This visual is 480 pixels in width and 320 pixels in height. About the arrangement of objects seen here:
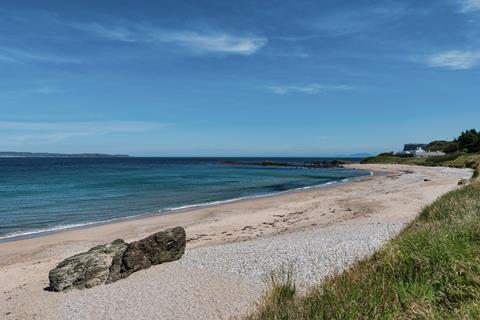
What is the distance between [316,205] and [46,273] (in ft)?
63.2

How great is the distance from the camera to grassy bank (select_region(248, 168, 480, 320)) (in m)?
4.30

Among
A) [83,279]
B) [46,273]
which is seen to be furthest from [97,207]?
[83,279]

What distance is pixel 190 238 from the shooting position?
58.3 feet

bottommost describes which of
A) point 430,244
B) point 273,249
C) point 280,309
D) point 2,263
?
point 2,263

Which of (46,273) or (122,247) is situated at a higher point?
(122,247)

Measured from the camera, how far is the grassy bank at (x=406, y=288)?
4.30 m

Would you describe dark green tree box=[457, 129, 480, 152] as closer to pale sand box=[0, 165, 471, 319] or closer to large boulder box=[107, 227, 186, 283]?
pale sand box=[0, 165, 471, 319]

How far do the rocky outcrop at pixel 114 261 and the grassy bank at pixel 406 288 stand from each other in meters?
6.18

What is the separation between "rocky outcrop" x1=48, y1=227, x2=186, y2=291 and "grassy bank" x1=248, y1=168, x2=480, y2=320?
6179 millimetres

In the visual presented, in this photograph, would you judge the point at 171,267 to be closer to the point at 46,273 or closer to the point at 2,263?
the point at 46,273

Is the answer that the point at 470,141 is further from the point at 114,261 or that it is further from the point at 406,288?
the point at 406,288

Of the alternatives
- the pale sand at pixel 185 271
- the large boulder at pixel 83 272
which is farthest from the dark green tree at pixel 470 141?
the large boulder at pixel 83 272

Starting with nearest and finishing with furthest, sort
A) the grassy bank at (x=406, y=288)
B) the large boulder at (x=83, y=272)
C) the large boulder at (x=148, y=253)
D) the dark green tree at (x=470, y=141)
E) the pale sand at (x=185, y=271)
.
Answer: the grassy bank at (x=406, y=288), the pale sand at (x=185, y=271), the large boulder at (x=83, y=272), the large boulder at (x=148, y=253), the dark green tree at (x=470, y=141)

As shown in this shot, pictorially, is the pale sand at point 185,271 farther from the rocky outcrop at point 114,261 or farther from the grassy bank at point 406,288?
the grassy bank at point 406,288
